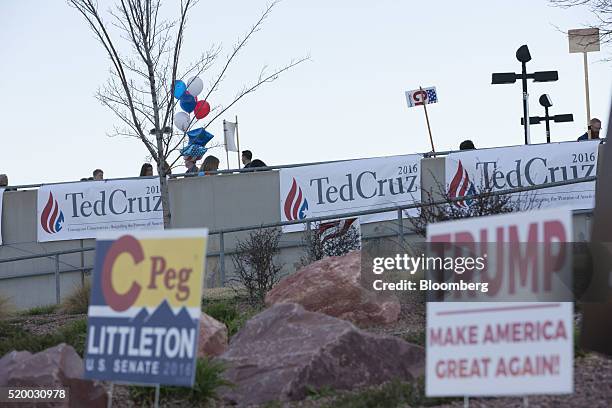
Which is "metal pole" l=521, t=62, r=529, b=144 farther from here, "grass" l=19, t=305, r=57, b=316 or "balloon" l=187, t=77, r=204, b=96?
"grass" l=19, t=305, r=57, b=316

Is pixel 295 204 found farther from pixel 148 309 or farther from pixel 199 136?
pixel 148 309

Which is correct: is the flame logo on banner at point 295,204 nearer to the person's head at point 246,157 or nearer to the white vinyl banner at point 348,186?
the white vinyl banner at point 348,186

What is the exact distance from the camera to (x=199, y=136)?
16.9 meters

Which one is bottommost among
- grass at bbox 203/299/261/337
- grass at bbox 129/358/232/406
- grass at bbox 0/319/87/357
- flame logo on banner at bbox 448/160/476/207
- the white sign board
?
grass at bbox 129/358/232/406

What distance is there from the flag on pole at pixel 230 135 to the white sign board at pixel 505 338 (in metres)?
15.0

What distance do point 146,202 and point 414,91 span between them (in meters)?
Result: 5.30

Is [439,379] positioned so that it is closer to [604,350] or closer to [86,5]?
[604,350]

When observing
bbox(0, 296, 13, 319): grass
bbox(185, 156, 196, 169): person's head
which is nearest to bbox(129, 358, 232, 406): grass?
bbox(0, 296, 13, 319): grass

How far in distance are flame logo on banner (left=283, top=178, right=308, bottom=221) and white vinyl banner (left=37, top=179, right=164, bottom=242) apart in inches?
92.1

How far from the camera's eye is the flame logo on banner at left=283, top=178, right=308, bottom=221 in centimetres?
1950

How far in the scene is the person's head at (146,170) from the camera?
20.6 metres

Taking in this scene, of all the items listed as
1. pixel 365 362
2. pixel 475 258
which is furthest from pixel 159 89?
pixel 475 258

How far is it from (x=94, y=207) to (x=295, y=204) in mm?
3810

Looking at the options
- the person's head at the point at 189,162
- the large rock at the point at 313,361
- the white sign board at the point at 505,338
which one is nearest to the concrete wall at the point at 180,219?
the person's head at the point at 189,162
